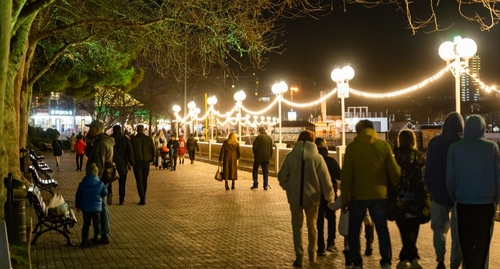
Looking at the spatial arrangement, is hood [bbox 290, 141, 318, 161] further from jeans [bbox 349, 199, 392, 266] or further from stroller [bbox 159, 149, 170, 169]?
stroller [bbox 159, 149, 170, 169]

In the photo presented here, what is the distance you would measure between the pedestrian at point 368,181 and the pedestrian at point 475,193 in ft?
2.98

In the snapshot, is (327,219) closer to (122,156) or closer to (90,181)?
(90,181)

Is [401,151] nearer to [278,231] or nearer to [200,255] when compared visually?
[200,255]

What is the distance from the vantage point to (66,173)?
27.7 meters

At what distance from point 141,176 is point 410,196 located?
Result: 929 cm

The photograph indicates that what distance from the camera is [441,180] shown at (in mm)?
7887

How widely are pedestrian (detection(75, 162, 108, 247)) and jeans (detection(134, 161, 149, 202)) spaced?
5688 mm

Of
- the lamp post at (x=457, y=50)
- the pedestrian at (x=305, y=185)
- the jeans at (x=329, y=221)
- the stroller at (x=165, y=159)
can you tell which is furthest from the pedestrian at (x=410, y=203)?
the stroller at (x=165, y=159)

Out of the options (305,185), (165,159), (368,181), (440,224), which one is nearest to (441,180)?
(440,224)

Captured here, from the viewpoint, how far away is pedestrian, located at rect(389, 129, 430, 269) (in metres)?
Result: 7.98

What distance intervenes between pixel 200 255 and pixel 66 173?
63.1 feet

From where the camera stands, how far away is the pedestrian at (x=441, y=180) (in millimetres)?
7879

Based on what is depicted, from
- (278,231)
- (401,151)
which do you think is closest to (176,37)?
(278,231)

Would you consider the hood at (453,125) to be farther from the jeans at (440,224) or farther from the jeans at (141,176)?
the jeans at (141,176)
